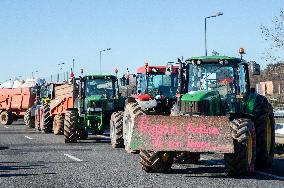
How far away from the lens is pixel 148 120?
10.5 m

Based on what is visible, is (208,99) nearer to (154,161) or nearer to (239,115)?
(239,115)

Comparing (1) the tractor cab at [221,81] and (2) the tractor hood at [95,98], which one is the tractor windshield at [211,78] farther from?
(2) the tractor hood at [95,98]

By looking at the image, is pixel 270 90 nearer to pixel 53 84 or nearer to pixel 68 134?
pixel 53 84

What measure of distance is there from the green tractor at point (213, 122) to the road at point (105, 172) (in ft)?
1.24

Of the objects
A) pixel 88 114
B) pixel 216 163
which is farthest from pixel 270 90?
pixel 216 163

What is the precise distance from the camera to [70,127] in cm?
1834

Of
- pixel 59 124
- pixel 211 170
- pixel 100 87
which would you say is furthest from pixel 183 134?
pixel 59 124

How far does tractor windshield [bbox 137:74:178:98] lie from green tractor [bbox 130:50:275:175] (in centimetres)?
771

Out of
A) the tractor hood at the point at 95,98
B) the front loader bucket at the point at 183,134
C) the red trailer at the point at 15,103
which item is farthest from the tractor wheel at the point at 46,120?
the front loader bucket at the point at 183,134

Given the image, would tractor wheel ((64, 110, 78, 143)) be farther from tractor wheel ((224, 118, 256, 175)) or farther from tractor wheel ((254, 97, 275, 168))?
tractor wheel ((224, 118, 256, 175))

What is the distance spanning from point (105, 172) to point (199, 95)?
7.63 feet

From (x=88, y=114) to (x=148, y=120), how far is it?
8.80 m

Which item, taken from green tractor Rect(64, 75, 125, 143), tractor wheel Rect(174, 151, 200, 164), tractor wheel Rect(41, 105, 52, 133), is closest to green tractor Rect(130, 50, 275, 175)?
tractor wheel Rect(174, 151, 200, 164)

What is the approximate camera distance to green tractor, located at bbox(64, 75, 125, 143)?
18562 mm
